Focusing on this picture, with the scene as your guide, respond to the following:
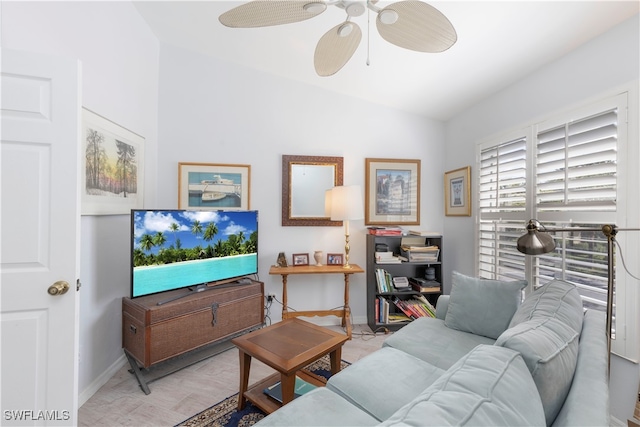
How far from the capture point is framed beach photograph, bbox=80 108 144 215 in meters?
1.86

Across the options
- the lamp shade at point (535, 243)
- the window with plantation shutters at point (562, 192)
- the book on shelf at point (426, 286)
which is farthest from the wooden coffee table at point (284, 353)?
the window with plantation shutters at point (562, 192)

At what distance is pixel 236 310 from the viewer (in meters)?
2.40

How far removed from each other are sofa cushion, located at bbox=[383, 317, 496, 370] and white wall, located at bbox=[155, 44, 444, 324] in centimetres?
128

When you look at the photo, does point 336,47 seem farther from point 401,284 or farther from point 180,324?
point 401,284

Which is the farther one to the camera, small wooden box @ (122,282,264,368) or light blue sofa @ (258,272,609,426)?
small wooden box @ (122,282,264,368)

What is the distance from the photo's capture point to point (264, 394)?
167 centimetres

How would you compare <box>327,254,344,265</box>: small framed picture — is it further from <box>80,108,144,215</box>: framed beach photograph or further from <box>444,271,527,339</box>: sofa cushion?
<box>80,108,144,215</box>: framed beach photograph

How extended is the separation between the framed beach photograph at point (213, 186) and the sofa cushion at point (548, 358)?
2.54 metres

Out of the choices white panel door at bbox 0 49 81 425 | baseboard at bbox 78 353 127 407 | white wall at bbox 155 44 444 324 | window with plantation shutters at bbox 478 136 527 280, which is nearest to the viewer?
white panel door at bbox 0 49 81 425

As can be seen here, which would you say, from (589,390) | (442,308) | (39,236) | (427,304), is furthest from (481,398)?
(427,304)

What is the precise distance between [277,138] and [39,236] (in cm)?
212

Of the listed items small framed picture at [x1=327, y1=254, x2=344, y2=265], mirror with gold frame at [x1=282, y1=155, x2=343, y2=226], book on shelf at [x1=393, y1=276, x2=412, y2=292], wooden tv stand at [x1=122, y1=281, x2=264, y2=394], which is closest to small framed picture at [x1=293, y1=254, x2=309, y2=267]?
small framed picture at [x1=327, y1=254, x2=344, y2=265]

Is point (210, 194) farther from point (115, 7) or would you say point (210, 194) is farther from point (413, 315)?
point (413, 315)

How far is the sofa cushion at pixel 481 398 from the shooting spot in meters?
0.58
